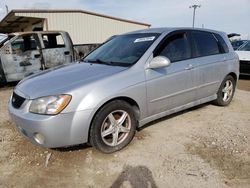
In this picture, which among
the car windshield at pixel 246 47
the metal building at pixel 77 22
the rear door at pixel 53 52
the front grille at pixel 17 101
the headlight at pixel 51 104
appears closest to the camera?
the headlight at pixel 51 104

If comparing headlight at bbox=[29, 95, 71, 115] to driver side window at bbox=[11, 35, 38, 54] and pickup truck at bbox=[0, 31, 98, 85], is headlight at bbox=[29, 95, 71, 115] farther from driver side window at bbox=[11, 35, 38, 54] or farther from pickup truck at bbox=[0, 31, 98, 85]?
driver side window at bbox=[11, 35, 38, 54]

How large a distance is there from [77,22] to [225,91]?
17849 millimetres

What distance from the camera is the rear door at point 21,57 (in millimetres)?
8391

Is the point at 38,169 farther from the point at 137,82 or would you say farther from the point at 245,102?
the point at 245,102

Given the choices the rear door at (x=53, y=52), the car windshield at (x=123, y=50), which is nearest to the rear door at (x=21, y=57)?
Answer: the rear door at (x=53, y=52)

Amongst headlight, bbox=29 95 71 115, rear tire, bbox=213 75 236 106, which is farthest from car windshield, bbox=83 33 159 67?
rear tire, bbox=213 75 236 106

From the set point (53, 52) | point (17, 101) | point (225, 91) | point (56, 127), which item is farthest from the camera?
point (53, 52)

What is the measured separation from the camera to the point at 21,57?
8539 millimetres

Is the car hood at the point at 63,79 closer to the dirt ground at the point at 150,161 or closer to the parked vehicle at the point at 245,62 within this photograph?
the dirt ground at the point at 150,161

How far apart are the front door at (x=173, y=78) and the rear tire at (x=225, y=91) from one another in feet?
3.44

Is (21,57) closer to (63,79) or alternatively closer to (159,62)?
(63,79)

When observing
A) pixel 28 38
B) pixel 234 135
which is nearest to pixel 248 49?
pixel 234 135

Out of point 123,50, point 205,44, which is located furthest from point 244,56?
point 123,50

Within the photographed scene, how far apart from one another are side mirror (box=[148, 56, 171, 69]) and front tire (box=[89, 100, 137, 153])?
26.5 inches
